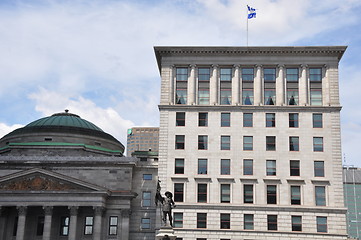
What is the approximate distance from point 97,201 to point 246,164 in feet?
69.2

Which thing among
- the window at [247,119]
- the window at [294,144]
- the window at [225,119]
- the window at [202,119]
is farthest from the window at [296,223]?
the window at [202,119]

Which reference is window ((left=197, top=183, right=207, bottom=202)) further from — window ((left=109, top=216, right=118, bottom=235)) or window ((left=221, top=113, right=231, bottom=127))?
Answer: window ((left=109, top=216, right=118, bottom=235))

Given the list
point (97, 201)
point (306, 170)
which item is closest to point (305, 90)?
point (306, 170)

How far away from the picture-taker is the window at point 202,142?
70.4 metres

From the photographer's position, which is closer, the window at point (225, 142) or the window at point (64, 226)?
the window at point (64, 226)

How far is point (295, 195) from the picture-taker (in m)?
67.9

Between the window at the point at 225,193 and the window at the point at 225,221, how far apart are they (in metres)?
1.93

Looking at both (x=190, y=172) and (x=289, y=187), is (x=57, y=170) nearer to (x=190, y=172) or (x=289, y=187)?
(x=190, y=172)

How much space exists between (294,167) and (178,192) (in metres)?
16.4

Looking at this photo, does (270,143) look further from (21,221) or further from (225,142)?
(21,221)

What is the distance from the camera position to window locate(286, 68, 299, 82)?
72.2 m

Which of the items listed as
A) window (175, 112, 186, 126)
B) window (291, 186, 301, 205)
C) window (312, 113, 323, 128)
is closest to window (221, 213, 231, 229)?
window (291, 186, 301, 205)

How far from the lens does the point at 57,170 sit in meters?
71.8

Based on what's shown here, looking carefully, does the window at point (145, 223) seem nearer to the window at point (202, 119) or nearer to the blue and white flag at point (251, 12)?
the window at point (202, 119)
